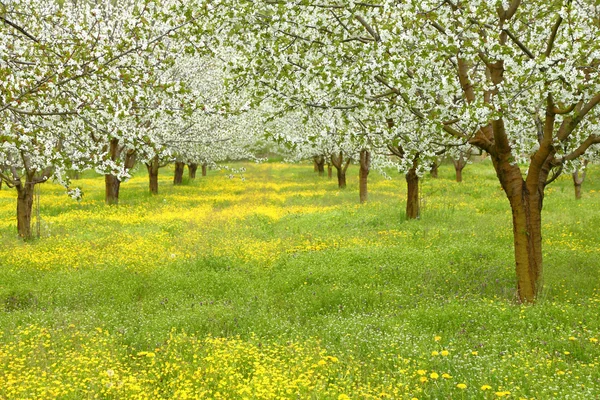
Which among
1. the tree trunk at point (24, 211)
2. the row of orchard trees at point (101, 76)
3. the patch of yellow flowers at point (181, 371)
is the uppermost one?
the row of orchard trees at point (101, 76)

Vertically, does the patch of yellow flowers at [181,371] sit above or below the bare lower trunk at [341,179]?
below

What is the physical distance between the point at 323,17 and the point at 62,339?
7.59m

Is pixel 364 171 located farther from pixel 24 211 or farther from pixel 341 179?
pixel 24 211

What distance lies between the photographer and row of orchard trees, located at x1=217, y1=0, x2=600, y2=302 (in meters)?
8.33

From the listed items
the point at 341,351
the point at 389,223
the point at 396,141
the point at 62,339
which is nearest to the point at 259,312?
the point at 341,351

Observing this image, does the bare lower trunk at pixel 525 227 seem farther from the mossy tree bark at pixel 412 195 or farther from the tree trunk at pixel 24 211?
the tree trunk at pixel 24 211

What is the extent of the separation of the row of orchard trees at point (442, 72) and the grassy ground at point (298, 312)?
7.94 feet

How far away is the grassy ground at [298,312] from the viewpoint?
23.5 feet

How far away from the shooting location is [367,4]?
903 centimetres

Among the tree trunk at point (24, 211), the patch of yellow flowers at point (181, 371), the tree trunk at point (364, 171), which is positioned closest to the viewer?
the patch of yellow flowers at point (181, 371)

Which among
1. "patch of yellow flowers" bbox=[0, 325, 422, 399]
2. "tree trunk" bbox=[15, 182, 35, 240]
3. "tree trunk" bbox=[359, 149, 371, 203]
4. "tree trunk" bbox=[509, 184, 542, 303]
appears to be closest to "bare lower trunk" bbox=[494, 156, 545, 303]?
"tree trunk" bbox=[509, 184, 542, 303]

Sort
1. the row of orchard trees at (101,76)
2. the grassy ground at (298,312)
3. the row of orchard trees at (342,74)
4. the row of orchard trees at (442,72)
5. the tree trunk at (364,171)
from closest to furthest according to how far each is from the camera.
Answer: the grassy ground at (298,312)
the row of orchard trees at (101,76)
the row of orchard trees at (342,74)
the row of orchard trees at (442,72)
the tree trunk at (364,171)

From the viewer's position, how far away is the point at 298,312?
35.0 ft

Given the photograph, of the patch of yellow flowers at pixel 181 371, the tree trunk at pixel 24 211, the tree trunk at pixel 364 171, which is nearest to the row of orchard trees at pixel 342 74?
the patch of yellow flowers at pixel 181 371
